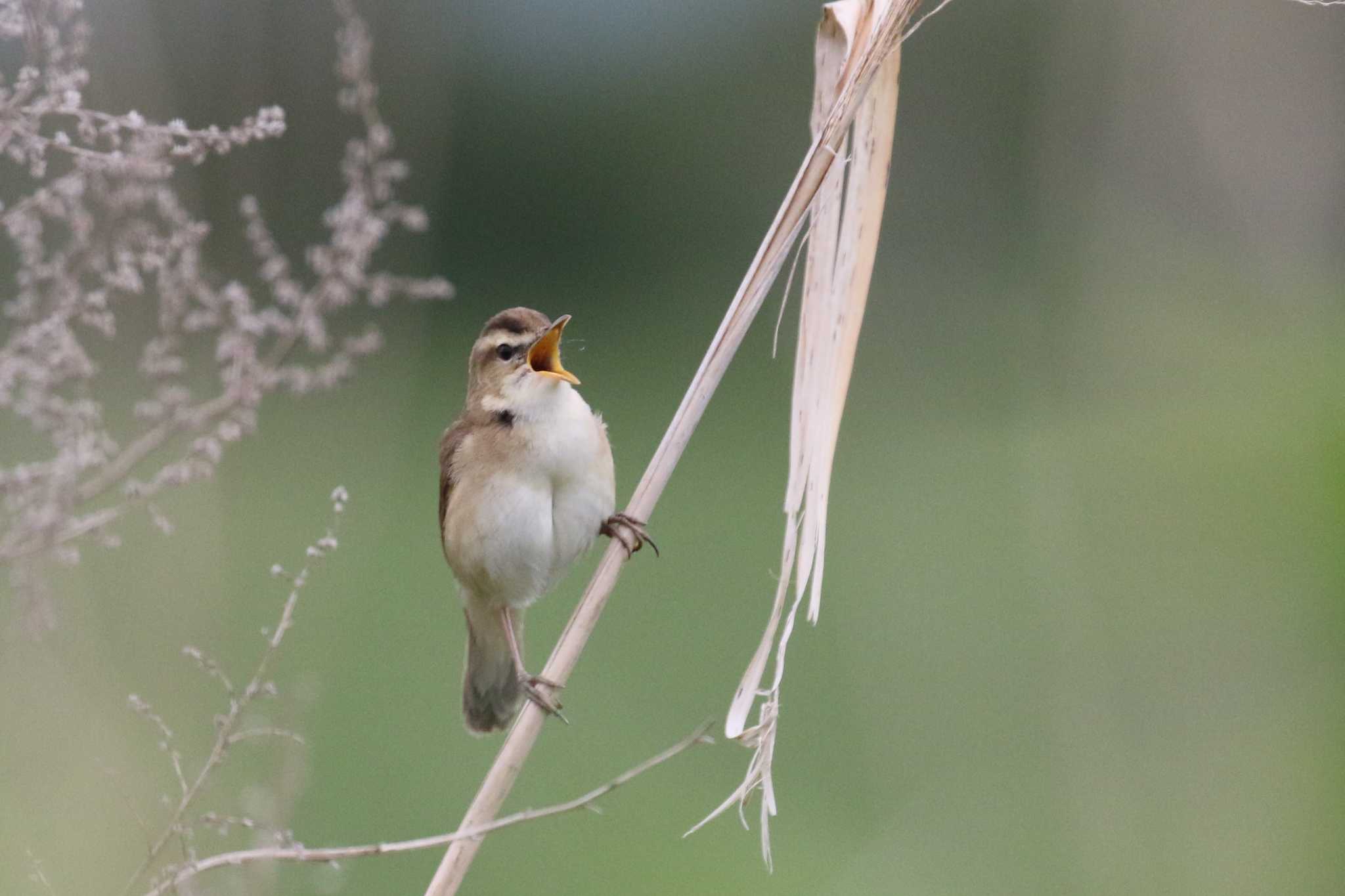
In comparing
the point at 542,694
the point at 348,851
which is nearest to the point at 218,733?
the point at 348,851

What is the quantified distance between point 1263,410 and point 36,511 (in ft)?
26.5

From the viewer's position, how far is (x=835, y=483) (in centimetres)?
886

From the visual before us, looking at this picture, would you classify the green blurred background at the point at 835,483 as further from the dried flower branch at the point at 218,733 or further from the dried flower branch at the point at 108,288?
the dried flower branch at the point at 108,288

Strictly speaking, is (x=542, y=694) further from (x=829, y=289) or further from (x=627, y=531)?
(x=829, y=289)

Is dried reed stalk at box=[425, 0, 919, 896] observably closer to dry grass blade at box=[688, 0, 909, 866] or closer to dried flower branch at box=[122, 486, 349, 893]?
dry grass blade at box=[688, 0, 909, 866]

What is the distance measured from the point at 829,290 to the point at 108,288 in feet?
3.08

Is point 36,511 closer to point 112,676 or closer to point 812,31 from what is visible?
point 112,676

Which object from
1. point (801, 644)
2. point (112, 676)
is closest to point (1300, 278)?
point (801, 644)

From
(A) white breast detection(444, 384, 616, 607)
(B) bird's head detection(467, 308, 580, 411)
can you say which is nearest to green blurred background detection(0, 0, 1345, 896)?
(A) white breast detection(444, 384, 616, 607)

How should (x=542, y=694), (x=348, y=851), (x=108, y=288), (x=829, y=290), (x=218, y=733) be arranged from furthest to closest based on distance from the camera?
(x=829, y=290)
(x=542, y=694)
(x=108, y=288)
(x=218, y=733)
(x=348, y=851)

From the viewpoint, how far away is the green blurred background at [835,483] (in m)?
4.22

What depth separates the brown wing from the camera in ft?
8.82

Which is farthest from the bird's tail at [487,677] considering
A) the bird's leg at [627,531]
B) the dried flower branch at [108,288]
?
the dried flower branch at [108,288]

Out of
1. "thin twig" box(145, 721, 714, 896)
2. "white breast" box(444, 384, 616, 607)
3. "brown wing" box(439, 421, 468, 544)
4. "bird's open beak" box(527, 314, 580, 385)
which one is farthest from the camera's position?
"brown wing" box(439, 421, 468, 544)
